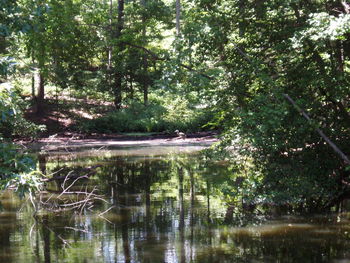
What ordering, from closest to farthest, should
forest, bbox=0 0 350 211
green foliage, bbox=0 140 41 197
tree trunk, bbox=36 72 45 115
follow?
green foliage, bbox=0 140 41 197, forest, bbox=0 0 350 211, tree trunk, bbox=36 72 45 115

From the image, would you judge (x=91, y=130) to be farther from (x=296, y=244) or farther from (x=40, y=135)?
(x=296, y=244)

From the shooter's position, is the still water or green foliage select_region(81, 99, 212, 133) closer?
the still water

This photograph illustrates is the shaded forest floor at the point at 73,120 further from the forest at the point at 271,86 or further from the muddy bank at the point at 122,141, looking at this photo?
the forest at the point at 271,86

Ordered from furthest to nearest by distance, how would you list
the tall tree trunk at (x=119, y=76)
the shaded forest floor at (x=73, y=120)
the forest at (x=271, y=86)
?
1. the tall tree trunk at (x=119, y=76)
2. the shaded forest floor at (x=73, y=120)
3. the forest at (x=271, y=86)

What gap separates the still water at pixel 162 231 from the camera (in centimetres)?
754

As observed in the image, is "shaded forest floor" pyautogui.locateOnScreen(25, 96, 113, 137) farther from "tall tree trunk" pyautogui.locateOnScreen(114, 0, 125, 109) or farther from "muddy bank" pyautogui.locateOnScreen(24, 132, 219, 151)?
"muddy bank" pyautogui.locateOnScreen(24, 132, 219, 151)

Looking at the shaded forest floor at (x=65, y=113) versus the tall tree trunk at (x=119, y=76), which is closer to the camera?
the shaded forest floor at (x=65, y=113)

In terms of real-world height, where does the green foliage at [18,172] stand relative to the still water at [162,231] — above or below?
above

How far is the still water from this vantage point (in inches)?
297

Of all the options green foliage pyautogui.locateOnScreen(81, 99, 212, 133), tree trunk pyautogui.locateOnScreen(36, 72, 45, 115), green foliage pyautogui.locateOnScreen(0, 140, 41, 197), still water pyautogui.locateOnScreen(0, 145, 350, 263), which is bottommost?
still water pyautogui.locateOnScreen(0, 145, 350, 263)

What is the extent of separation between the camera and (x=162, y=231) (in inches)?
353

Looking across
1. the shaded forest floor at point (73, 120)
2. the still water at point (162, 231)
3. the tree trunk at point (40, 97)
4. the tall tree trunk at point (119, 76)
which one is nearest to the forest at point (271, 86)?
the still water at point (162, 231)

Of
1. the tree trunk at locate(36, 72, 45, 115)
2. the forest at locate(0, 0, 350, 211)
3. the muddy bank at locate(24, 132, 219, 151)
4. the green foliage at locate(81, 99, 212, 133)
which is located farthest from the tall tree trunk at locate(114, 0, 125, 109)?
the forest at locate(0, 0, 350, 211)

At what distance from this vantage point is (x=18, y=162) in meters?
5.82
